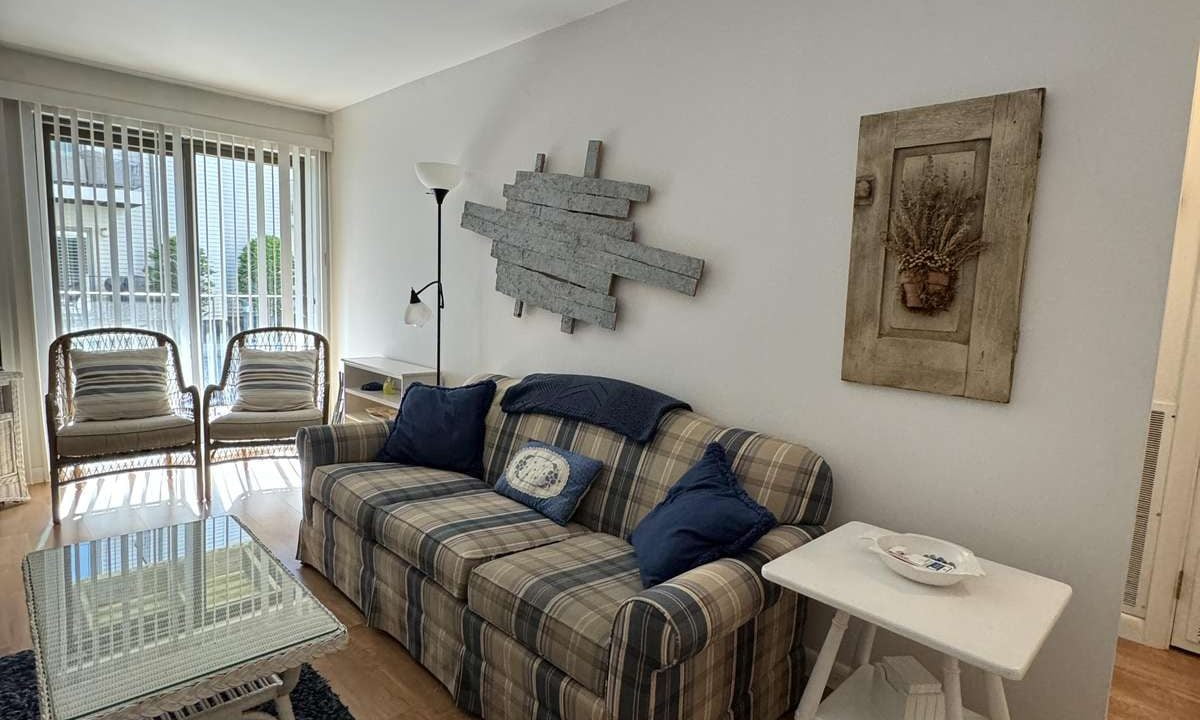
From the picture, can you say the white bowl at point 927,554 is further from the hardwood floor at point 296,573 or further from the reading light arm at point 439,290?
the reading light arm at point 439,290

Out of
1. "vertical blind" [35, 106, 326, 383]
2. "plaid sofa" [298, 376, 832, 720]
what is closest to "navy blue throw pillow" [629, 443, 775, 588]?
"plaid sofa" [298, 376, 832, 720]

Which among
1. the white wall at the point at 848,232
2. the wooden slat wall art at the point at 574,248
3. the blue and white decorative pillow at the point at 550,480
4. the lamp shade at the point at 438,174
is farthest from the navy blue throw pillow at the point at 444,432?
the lamp shade at the point at 438,174

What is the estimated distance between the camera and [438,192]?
343 cm

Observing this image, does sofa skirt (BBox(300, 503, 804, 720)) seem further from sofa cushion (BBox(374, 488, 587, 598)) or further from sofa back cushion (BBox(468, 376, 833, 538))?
sofa back cushion (BBox(468, 376, 833, 538))

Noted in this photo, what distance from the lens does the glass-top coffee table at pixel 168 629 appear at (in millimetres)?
1457

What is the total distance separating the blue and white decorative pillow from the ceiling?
187 centimetres

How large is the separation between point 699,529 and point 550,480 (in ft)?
2.54

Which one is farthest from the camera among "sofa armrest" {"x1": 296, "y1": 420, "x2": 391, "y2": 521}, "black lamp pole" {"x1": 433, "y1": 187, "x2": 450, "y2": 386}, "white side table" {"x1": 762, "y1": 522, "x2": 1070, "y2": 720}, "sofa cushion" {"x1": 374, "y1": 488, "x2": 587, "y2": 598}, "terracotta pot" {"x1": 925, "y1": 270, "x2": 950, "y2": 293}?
"black lamp pole" {"x1": 433, "y1": 187, "x2": 450, "y2": 386}

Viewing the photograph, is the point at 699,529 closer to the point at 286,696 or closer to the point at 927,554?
the point at 927,554

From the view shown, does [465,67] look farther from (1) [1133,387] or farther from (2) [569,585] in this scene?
(1) [1133,387]

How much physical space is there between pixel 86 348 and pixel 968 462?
14.9 feet

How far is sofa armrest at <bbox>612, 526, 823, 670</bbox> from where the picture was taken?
147cm

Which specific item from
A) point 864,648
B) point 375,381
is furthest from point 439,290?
point 864,648

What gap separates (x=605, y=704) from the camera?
160 cm
